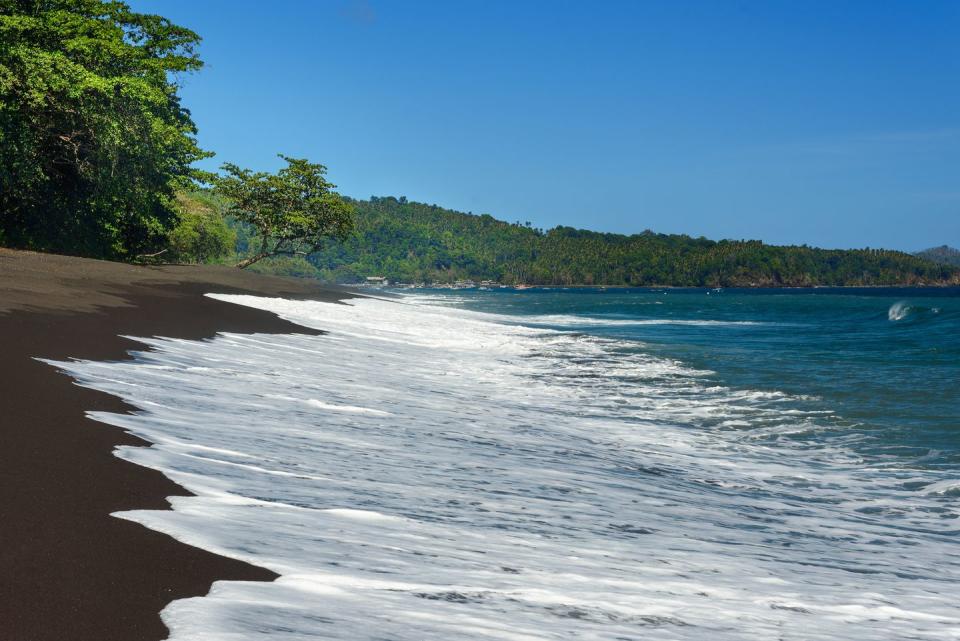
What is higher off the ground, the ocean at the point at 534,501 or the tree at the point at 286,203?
the tree at the point at 286,203

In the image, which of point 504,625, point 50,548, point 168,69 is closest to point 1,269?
point 50,548

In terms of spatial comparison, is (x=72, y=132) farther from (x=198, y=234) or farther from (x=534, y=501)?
(x=198, y=234)

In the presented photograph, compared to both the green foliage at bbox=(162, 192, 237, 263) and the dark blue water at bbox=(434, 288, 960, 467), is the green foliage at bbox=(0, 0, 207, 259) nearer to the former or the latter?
the green foliage at bbox=(162, 192, 237, 263)

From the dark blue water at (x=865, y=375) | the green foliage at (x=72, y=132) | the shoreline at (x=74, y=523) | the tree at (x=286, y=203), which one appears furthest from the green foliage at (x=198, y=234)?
the shoreline at (x=74, y=523)

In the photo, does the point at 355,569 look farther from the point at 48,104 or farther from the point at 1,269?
the point at 48,104

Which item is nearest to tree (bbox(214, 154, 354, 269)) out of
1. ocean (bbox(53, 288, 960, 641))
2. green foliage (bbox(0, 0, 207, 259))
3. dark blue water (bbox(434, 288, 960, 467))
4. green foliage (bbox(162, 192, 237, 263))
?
green foliage (bbox(162, 192, 237, 263))

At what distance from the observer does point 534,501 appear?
5.90 metres

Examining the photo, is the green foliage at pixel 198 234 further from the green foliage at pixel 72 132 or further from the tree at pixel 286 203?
the green foliage at pixel 72 132

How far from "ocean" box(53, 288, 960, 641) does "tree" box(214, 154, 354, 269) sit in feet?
142

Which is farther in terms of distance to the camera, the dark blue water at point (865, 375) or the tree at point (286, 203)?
the tree at point (286, 203)

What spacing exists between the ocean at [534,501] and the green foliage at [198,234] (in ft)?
135

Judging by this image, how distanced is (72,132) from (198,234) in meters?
30.7

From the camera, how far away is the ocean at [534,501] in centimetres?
371

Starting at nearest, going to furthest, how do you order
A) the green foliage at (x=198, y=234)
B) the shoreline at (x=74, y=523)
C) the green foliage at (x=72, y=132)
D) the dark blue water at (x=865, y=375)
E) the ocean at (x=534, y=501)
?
the shoreline at (x=74, y=523) → the ocean at (x=534, y=501) → the dark blue water at (x=865, y=375) → the green foliage at (x=72, y=132) → the green foliage at (x=198, y=234)
